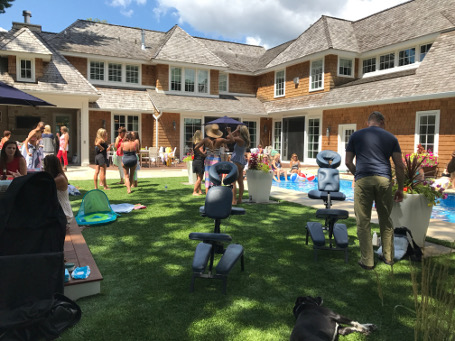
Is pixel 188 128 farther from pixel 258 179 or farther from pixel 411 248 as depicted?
pixel 411 248

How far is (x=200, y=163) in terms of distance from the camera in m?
9.29

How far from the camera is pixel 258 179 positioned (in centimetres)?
826

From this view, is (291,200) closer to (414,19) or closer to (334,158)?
(334,158)

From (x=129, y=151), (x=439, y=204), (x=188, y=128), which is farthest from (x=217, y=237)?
(x=188, y=128)

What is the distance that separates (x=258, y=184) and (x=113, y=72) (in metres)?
15.0

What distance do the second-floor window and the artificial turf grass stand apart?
1712 centimetres

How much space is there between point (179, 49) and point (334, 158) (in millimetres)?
17350

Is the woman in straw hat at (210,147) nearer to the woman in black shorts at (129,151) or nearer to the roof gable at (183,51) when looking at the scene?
the woman in black shorts at (129,151)

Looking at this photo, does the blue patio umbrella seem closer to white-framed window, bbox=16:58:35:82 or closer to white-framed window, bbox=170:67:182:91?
white-framed window, bbox=16:58:35:82

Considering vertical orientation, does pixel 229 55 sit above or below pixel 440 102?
above

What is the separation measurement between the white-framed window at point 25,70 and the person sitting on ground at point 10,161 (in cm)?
1250

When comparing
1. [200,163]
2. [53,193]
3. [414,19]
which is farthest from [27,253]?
[414,19]

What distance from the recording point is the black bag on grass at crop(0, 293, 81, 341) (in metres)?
2.57

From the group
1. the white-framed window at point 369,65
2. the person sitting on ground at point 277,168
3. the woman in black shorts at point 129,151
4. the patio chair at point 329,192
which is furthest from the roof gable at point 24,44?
the white-framed window at point 369,65
